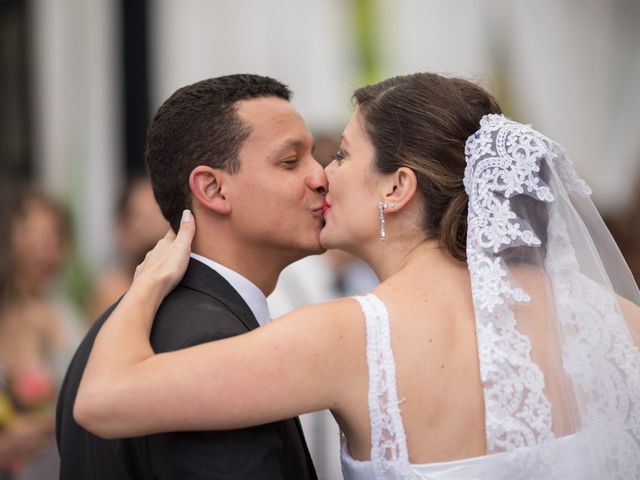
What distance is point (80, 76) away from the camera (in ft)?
25.6

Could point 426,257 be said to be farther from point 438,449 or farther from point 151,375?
point 151,375

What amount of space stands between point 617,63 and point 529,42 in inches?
29.9

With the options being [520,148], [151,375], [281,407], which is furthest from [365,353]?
[520,148]

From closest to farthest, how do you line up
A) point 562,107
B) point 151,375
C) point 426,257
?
point 151,375, point 426,257, point 562,107

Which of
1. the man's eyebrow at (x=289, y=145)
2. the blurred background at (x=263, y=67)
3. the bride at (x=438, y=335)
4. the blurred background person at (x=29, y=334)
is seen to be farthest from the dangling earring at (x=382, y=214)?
the blurred background at (x=263, y=67)

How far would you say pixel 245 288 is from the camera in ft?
10.1

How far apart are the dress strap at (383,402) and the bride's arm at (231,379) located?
1.3 inches

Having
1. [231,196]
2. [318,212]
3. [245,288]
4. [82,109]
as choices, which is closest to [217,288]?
[245,288]

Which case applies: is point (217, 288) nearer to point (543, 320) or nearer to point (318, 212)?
point (318, 212)

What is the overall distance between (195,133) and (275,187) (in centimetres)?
28

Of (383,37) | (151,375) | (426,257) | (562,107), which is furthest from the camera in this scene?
(562,107)

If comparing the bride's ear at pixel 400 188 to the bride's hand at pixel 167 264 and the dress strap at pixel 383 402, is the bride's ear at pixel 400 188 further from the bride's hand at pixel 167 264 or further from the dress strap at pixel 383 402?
the bride's hand at pixel 167 264

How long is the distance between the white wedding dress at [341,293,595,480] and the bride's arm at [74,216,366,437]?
1.8 inches

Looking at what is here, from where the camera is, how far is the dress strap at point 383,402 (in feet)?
8.45
